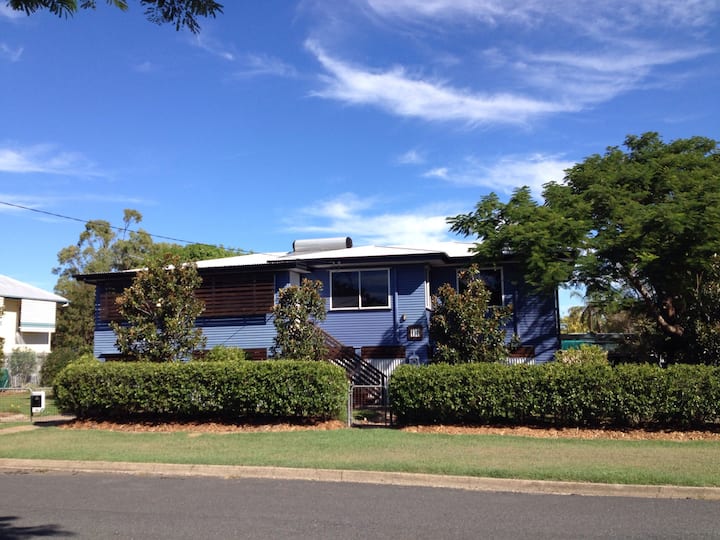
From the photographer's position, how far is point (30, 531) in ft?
23.3

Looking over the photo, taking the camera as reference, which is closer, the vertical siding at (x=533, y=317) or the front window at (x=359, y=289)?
the vertical siding at (x=533, y=317)

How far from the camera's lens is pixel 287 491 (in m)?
9.62

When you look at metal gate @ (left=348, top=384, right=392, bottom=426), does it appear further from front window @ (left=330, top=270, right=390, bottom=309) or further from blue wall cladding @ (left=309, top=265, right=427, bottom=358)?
front window @ (left=330, top=270, right=390, bottom=309)

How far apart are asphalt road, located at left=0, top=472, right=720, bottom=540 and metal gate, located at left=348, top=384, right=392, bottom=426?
6.24 metres

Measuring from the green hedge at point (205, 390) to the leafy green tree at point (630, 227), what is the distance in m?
7.27

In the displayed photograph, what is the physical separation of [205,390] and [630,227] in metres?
12.0

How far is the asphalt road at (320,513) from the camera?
7094 mm

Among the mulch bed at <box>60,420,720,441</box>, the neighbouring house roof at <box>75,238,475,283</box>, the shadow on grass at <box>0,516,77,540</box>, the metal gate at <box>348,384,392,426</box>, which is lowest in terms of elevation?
the shadow on grass at <box>0,516,77,540</box>

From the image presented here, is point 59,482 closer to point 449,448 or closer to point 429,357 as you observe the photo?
point 449,448

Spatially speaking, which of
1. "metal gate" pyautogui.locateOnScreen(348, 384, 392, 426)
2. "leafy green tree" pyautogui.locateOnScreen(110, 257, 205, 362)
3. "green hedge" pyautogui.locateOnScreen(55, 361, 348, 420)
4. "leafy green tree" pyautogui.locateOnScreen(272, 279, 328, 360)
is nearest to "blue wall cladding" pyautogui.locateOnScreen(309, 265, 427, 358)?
"metal gate" pyautogui.locateOnScreen(348, 384, 392, 426)

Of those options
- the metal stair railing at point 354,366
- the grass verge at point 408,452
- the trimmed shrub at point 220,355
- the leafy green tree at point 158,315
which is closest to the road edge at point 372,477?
the grass verge at point 408,452

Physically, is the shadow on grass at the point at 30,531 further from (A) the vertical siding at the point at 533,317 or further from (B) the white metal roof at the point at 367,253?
(A) the vertical siding at the point at 533,317

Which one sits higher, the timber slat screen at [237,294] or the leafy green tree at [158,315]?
the timber slat screen at [237,294]

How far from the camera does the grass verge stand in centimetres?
1028
